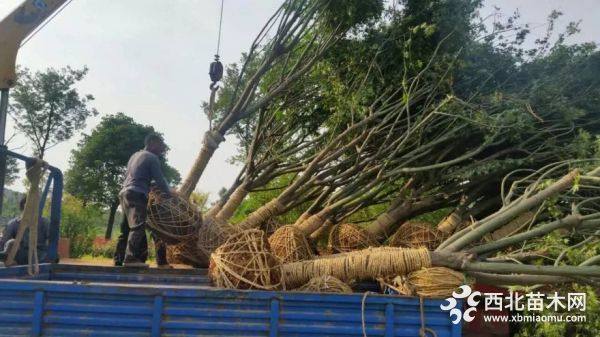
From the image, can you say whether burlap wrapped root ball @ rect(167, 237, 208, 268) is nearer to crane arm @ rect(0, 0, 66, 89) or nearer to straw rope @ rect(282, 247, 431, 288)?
straw rope @ rect(282, 247, 431, 288)

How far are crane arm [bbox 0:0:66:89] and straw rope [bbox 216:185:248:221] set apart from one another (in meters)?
2.74

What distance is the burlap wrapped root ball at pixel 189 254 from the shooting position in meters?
5.67

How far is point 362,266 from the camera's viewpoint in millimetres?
4527

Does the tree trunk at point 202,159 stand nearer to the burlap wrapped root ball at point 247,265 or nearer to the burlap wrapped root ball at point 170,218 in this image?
the burlap wrapped root ball at point 170,218

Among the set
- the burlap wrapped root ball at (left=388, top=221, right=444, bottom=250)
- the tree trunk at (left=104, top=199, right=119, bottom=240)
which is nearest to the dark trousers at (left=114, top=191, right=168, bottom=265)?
the burlap wrapped root ball at (left=388, top=221, right=444, bottom=250)

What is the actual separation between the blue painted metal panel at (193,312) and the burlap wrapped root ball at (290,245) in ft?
4.68

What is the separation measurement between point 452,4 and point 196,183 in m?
4.07

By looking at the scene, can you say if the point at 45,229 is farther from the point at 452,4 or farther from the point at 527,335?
the point at 452,4

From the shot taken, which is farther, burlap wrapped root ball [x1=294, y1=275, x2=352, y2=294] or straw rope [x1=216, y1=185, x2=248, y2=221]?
straw rope [x1=216, y1=185, x2=248, y2=221]

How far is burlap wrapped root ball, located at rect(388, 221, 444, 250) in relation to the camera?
231 inches

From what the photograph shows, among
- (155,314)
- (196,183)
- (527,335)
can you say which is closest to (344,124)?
(196,183)

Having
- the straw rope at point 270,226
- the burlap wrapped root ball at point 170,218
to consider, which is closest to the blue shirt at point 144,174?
the burlap wrapped root ball at point 170,218

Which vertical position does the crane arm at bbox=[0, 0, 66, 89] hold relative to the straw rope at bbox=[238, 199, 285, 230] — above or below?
above

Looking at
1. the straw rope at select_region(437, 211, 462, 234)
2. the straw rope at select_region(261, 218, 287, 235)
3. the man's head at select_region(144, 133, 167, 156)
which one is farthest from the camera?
the straw rope at select_region(261, 218, 287, 235)
